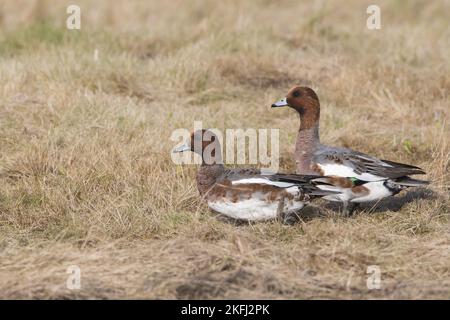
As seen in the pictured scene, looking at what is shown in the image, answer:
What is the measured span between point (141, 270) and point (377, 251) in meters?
1.44

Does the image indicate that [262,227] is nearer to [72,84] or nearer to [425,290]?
[425,290]

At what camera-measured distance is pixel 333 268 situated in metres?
4.57

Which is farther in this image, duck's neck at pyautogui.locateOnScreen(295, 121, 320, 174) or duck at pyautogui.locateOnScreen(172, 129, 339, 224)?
duck's neck at pyautogui.locateOnScreen(295, 121, 320, 174)

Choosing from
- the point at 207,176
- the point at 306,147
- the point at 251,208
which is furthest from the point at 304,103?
the point at 251,208

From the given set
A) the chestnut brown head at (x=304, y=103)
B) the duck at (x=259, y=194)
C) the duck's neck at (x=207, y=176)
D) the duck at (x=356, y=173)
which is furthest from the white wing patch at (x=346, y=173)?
the duck's neck at (x=207, y=176)

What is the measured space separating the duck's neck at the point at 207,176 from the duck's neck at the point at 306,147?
1.93ft

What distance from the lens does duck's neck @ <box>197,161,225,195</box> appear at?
5293 mm

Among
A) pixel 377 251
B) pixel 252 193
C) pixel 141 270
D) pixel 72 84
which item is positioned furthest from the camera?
pixel 72 84

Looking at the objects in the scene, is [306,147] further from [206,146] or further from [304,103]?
[206,146]

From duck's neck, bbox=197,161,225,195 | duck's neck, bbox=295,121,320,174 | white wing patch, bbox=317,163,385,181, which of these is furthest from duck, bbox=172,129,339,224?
duck's neck, bbox=295,121,320,174

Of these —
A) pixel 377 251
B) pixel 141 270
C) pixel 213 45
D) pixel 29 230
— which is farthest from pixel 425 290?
pixel 213 45

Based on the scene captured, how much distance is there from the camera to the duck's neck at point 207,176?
5293 mm

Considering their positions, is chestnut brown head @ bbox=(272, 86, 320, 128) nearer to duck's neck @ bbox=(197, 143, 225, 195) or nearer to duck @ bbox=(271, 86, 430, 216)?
duck @ bbox=(271, 86, 430, 216)

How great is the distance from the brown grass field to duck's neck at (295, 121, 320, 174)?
0.35m
